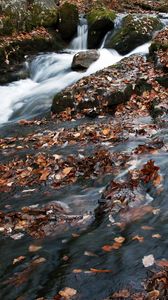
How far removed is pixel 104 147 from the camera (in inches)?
283

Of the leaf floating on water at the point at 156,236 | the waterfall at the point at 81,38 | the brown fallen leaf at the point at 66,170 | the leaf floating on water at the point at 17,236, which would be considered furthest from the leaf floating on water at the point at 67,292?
the waterfall at the point at 81,38

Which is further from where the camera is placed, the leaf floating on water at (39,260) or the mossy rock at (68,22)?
the mossy rock at (68,22)

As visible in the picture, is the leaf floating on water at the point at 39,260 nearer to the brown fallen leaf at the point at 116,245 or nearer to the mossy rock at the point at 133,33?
the brown fallen leaf at the point at 116,245

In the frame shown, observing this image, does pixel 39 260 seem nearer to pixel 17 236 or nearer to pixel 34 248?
pixel 34 248

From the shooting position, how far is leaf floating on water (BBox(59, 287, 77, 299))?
3.34 m

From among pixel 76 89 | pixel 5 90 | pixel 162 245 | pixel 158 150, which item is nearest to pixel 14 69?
pixel 5 90

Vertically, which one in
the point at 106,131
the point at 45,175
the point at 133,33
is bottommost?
the point at 106,131

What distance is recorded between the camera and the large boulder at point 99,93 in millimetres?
9758

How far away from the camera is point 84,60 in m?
13.5

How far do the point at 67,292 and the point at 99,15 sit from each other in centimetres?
1457

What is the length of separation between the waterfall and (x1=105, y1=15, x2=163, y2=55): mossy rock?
4.34ft

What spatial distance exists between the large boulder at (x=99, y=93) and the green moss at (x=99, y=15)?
5.77 metres

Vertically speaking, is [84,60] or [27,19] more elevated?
[27,19]

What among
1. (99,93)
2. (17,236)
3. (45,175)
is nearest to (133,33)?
(99,93)
